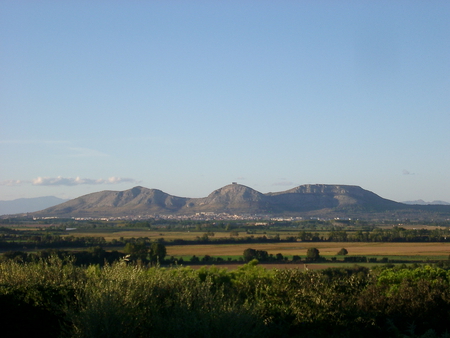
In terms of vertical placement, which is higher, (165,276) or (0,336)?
(165,276)

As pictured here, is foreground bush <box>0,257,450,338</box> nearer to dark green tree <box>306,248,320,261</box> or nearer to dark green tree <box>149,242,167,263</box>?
dark green tree <box>149,242,167,263</box>

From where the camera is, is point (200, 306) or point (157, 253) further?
point (157, 253)

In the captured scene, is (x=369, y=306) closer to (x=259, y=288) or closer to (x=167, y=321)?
(x=259, y=288)

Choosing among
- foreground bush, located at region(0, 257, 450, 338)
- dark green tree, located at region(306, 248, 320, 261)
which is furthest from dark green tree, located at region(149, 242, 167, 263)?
foreground bush, located at region(0, 257, 450, 338)

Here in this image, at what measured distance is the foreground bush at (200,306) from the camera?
44.0 feet

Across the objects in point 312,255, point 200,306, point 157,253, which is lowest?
point 312,255

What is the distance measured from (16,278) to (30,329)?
4.56 metres

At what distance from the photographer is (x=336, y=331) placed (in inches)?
671

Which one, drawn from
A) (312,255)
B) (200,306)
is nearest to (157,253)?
(312,255)

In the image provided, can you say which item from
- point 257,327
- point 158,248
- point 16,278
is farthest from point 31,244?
point 257,327

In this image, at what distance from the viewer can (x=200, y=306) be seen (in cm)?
1493

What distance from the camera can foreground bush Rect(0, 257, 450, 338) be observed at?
13.4 metres

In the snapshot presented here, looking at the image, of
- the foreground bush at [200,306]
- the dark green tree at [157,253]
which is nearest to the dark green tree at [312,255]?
the dark green tree at [157,253]

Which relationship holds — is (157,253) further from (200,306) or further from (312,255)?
(200,306)
